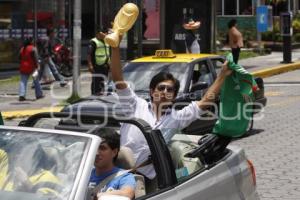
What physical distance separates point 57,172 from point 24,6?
2048 centimetres

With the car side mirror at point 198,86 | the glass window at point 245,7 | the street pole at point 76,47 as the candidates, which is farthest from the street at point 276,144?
the glass window at point 245,7

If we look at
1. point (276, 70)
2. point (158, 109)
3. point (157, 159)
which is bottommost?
point (276, 70)

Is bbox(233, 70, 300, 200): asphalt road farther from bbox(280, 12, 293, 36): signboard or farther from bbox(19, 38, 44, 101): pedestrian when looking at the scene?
bbox(280, 12, 293, 36): signboard

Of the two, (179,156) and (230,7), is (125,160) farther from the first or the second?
(230,7)

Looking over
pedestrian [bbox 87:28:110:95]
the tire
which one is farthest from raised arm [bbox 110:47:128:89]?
the tire

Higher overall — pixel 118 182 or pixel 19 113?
pixel 118 182

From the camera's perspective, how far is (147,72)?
11.3 metres

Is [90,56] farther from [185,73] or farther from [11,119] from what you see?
[185,73]

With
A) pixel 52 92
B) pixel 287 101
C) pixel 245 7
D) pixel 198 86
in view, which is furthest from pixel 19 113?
pixel 245 7

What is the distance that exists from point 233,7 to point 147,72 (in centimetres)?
2760

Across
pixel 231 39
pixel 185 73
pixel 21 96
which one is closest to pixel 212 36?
pixel 231 39

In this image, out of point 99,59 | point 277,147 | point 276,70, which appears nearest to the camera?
point 277,147

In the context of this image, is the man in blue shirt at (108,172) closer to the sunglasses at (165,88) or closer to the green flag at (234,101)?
the green flag at (234,101)

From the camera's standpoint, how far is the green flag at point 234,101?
17.3 feet
